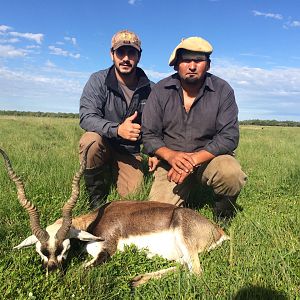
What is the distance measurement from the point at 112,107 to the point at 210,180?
2.22 meters

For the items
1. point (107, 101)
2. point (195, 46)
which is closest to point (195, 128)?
point (195, 46)

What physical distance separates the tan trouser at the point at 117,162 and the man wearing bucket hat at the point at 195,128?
2.90 ft

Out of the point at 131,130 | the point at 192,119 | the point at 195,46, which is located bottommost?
the point at 131,130

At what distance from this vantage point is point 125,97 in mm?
6871

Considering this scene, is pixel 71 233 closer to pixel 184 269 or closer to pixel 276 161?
pixel 184 269

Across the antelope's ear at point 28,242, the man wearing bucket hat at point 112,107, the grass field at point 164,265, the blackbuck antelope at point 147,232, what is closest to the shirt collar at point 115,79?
the man wearing bucket hat at point 112,107

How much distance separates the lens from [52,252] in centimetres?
413

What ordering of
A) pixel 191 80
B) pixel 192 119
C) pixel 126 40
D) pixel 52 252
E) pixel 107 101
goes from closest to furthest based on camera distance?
1. pixel 52 252
2. pixel 191 80
3. pixel 192 119
4. pixel 126 40
5. pixel 107 101

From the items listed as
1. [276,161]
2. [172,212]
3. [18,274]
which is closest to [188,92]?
[172,212]

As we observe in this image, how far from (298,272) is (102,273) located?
192 centimetres

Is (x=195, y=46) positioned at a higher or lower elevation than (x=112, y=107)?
higher

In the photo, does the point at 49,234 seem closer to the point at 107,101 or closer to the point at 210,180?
the point at 210,180

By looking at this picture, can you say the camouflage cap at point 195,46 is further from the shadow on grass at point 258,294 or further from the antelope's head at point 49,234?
the shadow on grass at point 258,294

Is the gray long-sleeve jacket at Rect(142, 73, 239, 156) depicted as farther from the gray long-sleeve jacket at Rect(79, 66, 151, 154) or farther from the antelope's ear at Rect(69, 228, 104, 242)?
the antelope's ear at Rect(69, 228, 104, 242)
